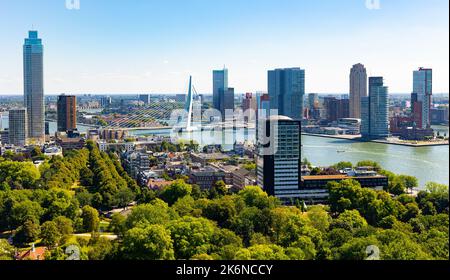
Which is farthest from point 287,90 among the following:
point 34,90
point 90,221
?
point 90,221

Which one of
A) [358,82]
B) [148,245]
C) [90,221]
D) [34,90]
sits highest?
[358,82]

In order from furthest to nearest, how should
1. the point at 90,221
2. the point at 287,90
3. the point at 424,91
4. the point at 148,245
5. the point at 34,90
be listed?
the point at 287,90 → the point at 424,91 → the point at 34,90 → the point at 90,221 → the point at 148,245

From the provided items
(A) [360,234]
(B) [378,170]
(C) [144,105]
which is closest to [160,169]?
(B) [378,170]

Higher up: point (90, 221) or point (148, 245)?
point (148, 245)

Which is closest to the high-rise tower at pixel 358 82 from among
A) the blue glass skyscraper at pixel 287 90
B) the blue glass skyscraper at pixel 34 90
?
the blue glass skyscraper at pixel 287 90

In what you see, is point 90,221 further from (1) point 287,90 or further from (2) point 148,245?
(1) point 287,90
